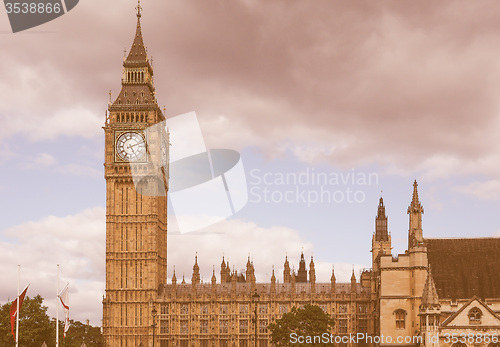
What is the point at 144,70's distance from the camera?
137 m

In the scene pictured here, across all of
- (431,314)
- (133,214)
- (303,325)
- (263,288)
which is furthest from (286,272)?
(431,314)

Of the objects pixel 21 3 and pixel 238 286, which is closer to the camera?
pixel 21 3

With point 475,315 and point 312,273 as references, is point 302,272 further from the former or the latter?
point 475,315

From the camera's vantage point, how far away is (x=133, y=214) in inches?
5064

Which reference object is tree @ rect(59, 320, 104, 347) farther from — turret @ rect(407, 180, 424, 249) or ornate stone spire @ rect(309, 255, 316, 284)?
turret @ rect(407, 180, 424, 249)

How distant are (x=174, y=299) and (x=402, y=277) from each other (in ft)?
140

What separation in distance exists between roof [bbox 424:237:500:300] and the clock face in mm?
50686

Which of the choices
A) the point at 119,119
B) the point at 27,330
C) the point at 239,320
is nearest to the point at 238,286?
the point at 239,320

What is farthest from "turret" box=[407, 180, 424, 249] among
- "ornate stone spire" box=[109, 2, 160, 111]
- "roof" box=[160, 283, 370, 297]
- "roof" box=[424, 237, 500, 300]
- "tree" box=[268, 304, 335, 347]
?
"ornate stone spire" box=[109, 2, 160, 111]

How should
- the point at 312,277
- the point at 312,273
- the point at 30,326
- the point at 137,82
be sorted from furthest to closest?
the point at 137,82, the point at 312,273, the point at 312,277, the point at 30,326

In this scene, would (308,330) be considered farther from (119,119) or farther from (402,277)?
(119,119)

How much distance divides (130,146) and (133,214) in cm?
1100

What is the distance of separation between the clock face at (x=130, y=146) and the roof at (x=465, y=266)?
50686 mm

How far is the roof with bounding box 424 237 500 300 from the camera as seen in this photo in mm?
93875
